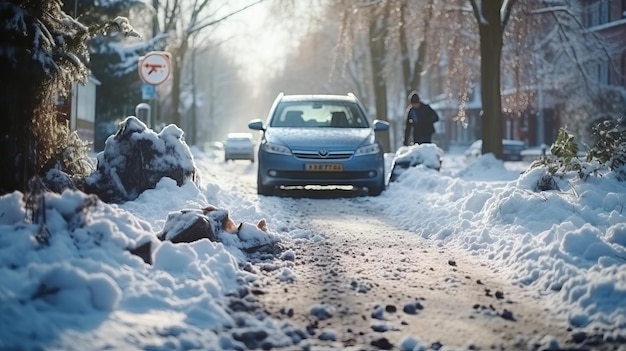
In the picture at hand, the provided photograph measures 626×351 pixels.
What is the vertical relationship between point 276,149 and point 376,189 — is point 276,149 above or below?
above

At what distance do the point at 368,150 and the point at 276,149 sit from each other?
5.09 ft

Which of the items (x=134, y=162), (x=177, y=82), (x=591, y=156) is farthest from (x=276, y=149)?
(x=177, y=82)

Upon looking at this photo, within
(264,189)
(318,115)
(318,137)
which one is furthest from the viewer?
(318,115)

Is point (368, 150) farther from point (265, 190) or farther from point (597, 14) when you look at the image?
point (597, 14)

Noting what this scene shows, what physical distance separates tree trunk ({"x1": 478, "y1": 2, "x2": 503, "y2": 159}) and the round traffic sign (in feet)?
23.9

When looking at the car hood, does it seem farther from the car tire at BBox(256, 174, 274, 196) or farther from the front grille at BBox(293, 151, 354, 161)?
the car tire at BBox(256, 174, 274, 196)

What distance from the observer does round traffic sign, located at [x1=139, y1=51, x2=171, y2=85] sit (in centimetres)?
1538

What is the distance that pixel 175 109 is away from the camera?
30.2 metres

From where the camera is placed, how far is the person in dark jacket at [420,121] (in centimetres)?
1716

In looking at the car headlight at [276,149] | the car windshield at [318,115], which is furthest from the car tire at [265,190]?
the car windshield at [318,115]

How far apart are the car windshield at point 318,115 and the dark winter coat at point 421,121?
157 inches

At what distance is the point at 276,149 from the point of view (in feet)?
38.5

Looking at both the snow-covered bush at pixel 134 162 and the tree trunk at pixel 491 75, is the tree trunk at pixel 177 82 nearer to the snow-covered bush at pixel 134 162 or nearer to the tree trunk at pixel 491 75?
the tree trunk at pixel 491 75

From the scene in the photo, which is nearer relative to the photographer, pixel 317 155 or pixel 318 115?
pixel 317 155
